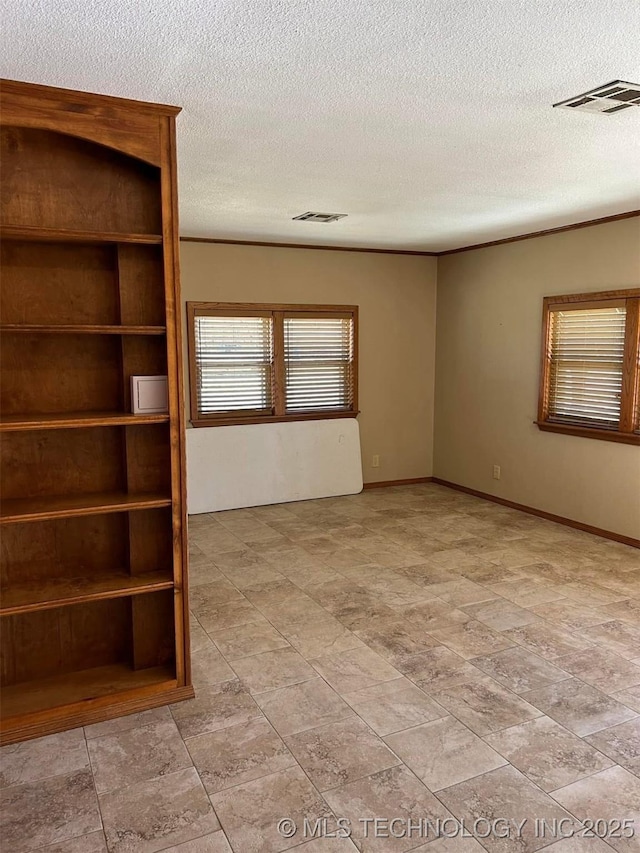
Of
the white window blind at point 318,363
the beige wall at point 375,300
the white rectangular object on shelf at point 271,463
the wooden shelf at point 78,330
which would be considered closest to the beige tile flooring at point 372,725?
the white rectangular object on shelf at point 271,463

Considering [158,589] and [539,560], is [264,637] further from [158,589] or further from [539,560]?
[539,560]

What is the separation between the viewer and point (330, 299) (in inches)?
251

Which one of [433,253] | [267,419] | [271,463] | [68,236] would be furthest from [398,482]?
[68,236]

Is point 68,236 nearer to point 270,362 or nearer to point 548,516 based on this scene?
point 270,362

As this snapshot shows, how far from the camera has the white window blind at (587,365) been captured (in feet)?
16.2

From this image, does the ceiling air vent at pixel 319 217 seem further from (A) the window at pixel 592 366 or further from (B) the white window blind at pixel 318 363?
(A) the window at pixel 592 366

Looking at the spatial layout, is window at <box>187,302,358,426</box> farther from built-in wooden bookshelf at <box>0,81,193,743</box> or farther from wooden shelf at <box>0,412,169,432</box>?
wooden shelf at <box>0,412,169,432</box>

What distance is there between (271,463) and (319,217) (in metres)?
2.42

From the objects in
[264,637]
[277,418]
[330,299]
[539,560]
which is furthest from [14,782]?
[330,299]

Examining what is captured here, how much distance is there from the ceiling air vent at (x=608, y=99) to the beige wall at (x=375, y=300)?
3.84 m

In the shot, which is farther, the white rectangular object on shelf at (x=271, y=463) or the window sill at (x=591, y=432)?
the white rectangular object on shelf at (x=271, y=463)

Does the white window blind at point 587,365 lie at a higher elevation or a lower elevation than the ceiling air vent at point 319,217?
lower

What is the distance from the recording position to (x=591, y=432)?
512 centimetres

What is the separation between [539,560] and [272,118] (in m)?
3.51
